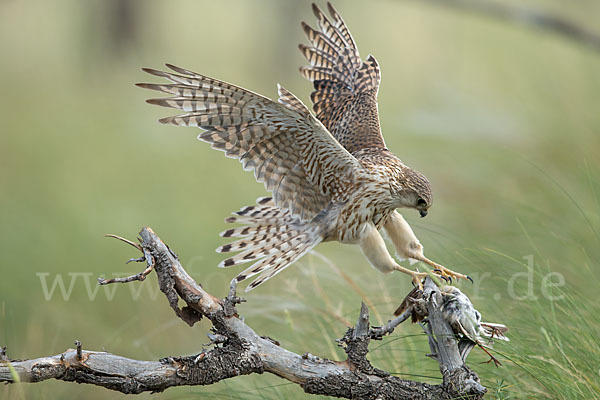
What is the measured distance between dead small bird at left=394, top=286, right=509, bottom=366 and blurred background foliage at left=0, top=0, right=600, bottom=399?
0.48 feet

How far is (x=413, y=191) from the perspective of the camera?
3541 mm

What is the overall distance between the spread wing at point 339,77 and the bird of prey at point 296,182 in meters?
0.47

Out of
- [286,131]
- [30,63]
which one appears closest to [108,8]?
[30,63]

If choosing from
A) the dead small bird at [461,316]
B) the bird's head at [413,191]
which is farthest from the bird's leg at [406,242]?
the dead small bird at [461,316]

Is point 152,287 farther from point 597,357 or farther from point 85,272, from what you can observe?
point 597,357

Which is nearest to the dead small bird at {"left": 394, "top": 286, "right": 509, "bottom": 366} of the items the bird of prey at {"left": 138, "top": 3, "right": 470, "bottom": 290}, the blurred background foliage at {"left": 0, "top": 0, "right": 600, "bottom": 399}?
the blurred background foliage at {"left": 0, "top": 0, "right": 600, "bottom": 399}

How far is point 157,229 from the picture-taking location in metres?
8.08

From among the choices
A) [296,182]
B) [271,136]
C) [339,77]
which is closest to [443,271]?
[296,182]

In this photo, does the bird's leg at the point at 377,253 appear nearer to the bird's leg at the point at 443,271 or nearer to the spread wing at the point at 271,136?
the bird's leg at the point at 443,271

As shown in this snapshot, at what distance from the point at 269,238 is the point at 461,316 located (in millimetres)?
1487

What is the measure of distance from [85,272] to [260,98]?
4439mm

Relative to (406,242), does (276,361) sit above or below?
below

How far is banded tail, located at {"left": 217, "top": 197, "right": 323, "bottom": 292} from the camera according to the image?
3.58m

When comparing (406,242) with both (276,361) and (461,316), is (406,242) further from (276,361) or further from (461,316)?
(276,361)
